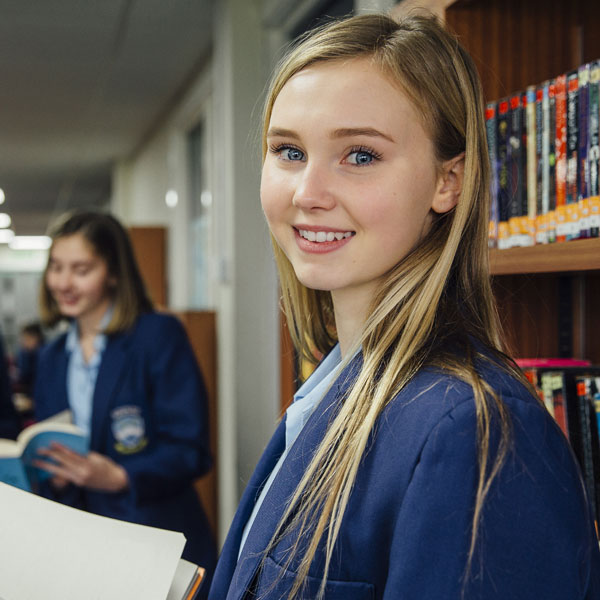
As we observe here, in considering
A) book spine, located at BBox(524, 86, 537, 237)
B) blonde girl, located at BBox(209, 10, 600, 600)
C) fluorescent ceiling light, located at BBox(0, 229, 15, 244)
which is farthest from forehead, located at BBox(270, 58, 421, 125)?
fluorescent ceiling light, located at BBox(0, 229, 15, 244)

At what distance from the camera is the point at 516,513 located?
66 centimetres

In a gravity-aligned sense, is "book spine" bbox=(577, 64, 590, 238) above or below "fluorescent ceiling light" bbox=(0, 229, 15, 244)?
below

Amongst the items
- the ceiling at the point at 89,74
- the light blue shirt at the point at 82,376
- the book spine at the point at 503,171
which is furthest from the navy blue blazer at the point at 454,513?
the ceiling at the point at 89,74

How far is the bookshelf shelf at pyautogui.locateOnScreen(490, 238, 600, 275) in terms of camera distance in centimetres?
109

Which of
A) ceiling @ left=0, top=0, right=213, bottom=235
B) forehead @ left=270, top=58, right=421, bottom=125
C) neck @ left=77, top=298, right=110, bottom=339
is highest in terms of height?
ceiling @ left=0, top=0, right=213, bottom=235

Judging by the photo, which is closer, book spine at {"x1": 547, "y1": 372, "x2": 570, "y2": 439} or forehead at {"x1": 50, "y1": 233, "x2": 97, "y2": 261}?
book spine at {"x1": 547, "y1": 372, "x2": 570, "y2": 439}

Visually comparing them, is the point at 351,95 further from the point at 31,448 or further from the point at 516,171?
the point at 31,448

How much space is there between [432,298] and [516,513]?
271 mm

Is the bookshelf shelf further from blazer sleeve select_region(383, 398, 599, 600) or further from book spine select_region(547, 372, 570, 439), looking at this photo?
blazer sleeve select_region(383, 398, 599, 600)

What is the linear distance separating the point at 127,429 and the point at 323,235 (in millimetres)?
1448

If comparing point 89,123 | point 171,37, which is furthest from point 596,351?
point 89,123

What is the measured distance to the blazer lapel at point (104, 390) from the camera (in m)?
2.16

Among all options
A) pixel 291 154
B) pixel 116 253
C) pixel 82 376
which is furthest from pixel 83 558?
pixel 116 253

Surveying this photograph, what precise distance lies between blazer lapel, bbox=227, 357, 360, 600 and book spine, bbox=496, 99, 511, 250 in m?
0.60
